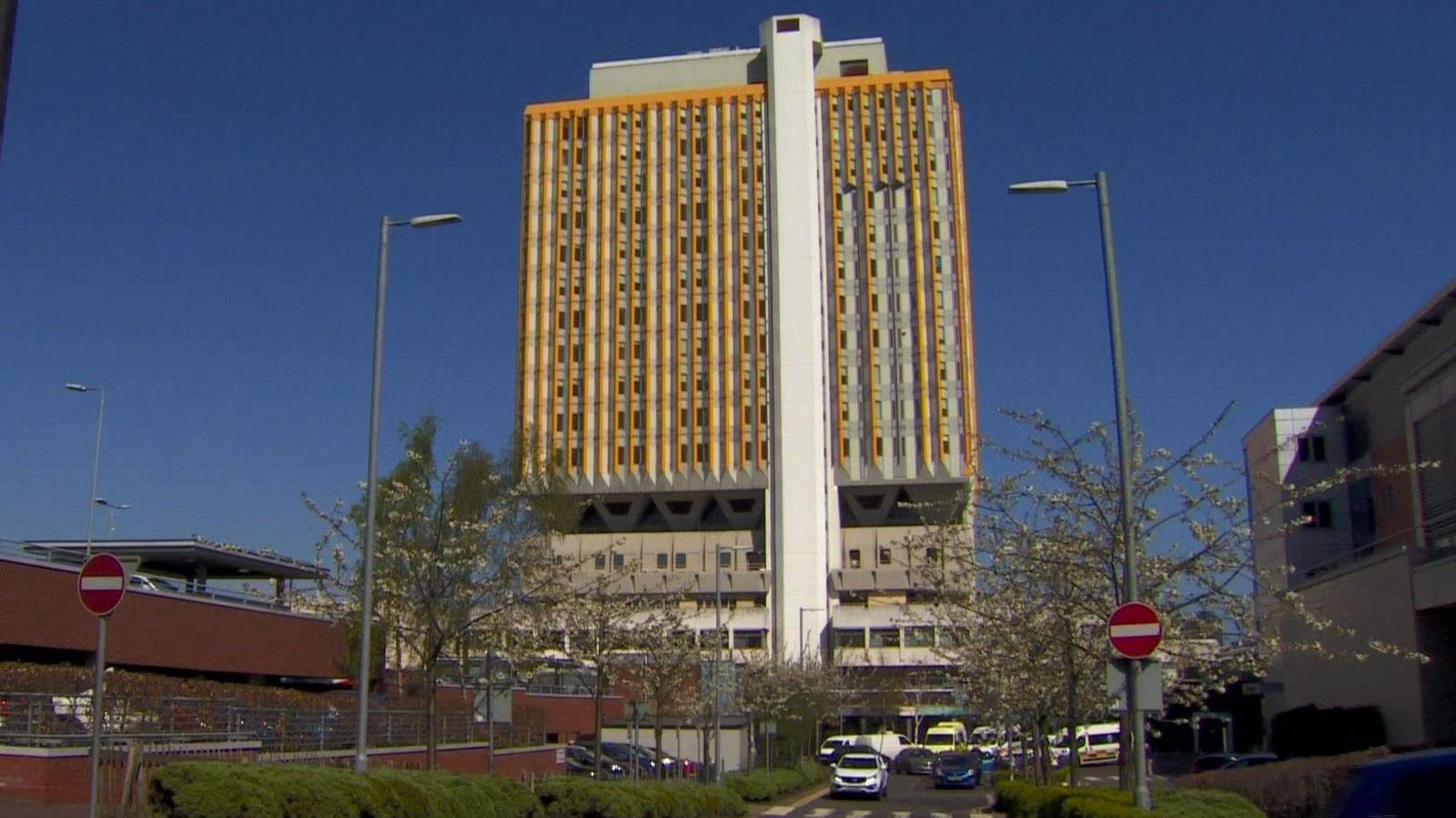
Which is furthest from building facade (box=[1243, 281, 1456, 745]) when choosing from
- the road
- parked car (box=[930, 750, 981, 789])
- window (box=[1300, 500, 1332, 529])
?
parked car (box=[930, 750, 981, 789])

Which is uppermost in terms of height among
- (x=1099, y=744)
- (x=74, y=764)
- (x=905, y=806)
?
(x=74, y=764)

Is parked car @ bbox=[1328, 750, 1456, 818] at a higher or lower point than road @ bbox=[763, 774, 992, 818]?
higher

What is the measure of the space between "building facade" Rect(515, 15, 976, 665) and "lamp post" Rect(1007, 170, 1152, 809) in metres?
74.2

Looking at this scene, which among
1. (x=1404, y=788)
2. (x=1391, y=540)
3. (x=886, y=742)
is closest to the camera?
(x=1404, y=788)

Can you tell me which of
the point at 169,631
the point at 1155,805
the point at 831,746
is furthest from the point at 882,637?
the point at 1155,805

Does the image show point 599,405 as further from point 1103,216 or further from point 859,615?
point 1103,216

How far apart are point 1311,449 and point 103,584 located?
215ft

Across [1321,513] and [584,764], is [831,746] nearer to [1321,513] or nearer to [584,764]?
[1321,513]

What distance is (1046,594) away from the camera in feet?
88.1

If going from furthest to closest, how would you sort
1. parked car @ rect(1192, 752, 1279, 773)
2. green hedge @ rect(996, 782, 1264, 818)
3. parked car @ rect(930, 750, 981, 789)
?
parked car @ rect(930, 750, 981, 789), parked car @ rect(1192, 752, 1279, 773), green hedge @ rect(996, 782, 1264, 818)

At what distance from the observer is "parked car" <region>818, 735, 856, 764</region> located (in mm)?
73512

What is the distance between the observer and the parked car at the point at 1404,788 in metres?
9.43

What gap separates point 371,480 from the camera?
21.4m

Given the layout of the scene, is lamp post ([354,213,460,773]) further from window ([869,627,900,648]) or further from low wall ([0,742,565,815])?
window ([869,627,900,648])
